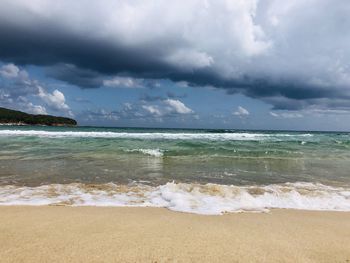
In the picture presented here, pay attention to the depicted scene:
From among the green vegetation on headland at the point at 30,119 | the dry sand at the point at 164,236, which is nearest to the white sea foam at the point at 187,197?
the dry sand at the point at 164,236

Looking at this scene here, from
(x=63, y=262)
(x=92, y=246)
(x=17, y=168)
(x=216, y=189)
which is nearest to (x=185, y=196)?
(x=216, y=189)

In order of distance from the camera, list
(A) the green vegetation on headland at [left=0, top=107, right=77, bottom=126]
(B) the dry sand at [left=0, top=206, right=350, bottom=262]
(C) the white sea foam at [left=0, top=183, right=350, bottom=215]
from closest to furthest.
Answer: (B) the dry sand at [left=0, top=206, right=350, bottom=262]
(C) the white sea foam at [left=0, top=183, right=350, bottom=215]
(A) the green vegetation on headland at [left=0, top=107, right=77, bottom=126]

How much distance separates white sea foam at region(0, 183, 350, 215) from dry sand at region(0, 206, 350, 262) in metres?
0.58

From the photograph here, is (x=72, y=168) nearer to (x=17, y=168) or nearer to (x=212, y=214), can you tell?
(x=17, y=168)

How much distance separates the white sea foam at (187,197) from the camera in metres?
5.12

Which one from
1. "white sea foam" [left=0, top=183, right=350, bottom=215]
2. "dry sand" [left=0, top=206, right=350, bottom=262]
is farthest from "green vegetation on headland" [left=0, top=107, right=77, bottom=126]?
"dry sand" [left=0, top=206, right=350, bottom=262]

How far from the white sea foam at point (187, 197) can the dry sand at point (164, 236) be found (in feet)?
1.89

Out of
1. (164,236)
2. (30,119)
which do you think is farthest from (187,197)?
(30,119)

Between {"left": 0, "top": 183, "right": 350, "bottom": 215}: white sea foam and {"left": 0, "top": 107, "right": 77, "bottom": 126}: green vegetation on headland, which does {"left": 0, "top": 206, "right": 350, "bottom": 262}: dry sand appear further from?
{"left": 0, "top": 107, "right": 77, "bottom": 126}: green vegetation on headland

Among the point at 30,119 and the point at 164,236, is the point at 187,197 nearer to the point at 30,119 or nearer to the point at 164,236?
the point at 164,236

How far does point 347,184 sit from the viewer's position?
26.0 ft

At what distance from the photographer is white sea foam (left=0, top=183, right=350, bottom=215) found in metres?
5.12

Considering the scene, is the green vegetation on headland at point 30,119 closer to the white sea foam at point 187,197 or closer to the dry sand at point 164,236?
the white sea foam at point 187,197

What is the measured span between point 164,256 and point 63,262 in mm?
849
